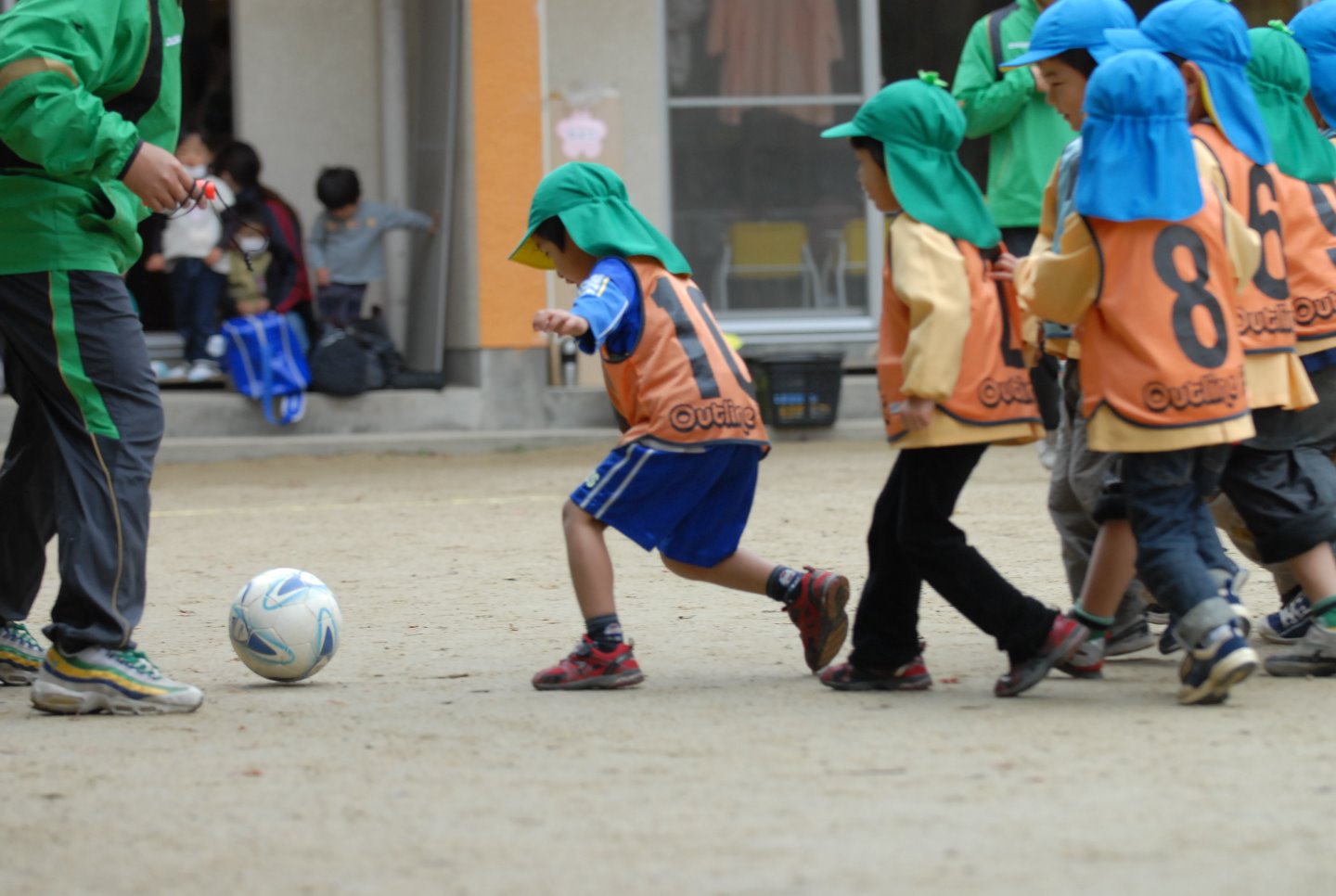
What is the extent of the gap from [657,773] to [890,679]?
1.07 m

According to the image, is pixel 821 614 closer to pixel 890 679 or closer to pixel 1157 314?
pixel 890 679

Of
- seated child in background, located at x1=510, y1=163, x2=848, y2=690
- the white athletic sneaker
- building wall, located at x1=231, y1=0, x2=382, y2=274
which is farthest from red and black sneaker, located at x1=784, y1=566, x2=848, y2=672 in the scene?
building wall, located at x1=231, y1=0, x2=382, y2=274

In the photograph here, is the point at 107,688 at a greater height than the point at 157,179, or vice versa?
the point at 157,179

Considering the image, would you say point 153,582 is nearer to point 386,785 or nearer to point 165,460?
point 386,785

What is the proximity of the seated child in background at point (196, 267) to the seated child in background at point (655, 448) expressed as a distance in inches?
303

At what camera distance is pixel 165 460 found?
11.8 meters

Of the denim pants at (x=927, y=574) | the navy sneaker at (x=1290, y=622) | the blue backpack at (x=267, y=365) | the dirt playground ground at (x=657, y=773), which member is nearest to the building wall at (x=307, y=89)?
the blue backpack at (x=267, y=365)

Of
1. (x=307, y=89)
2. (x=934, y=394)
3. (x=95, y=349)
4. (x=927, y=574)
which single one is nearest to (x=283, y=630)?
(x=95, y=349)

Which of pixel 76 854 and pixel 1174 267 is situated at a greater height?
pixel 1174 267

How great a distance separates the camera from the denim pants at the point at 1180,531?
176 inches

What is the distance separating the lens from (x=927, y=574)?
15.7 feet

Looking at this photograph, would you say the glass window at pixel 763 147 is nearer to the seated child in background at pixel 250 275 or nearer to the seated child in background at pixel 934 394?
the seated child in background at pixel 250 275

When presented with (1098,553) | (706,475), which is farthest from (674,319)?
(1098,553)

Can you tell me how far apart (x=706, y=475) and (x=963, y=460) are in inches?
26.4
